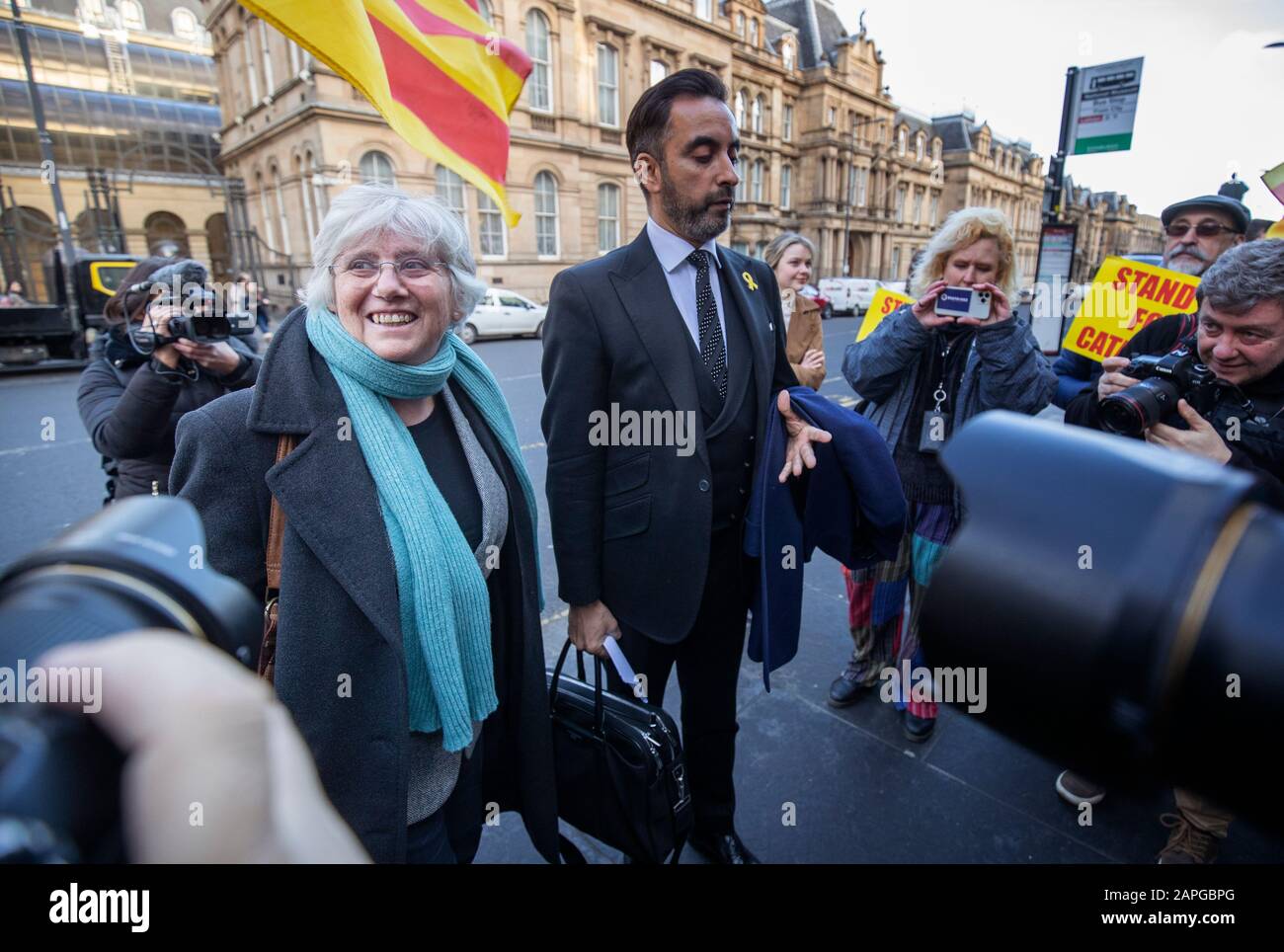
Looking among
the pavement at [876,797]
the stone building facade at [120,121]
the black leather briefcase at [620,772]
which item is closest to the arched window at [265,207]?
the stone building facade at [120,121]

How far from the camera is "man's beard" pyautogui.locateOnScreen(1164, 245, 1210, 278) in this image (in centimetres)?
320

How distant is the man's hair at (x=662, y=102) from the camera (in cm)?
193

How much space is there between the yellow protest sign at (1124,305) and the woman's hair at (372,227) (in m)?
3.02

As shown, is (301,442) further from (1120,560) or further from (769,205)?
(769,205)

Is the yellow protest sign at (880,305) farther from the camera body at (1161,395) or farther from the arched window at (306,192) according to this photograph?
the arched window at (306,192)

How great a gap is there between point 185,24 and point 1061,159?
46.1m

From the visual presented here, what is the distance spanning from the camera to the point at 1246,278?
5.48 feet

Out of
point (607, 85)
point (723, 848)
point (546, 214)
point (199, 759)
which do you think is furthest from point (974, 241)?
point (607, 85)

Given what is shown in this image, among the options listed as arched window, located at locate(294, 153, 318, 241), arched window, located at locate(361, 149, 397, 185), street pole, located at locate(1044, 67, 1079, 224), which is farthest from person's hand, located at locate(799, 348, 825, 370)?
arched window, located at locate(294, 153, 318, 241)

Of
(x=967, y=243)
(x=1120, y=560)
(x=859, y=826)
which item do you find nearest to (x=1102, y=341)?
(x=967, y=243)

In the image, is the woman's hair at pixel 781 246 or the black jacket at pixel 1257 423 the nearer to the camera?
the black jacket at pixel 1257 423

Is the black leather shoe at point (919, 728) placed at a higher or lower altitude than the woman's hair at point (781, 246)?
lower

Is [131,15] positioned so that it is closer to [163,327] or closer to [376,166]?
[376,166]

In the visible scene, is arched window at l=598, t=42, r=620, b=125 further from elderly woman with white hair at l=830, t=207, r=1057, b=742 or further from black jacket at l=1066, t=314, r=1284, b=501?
black jacket at l=1066, t=314, r=1284, b=501
